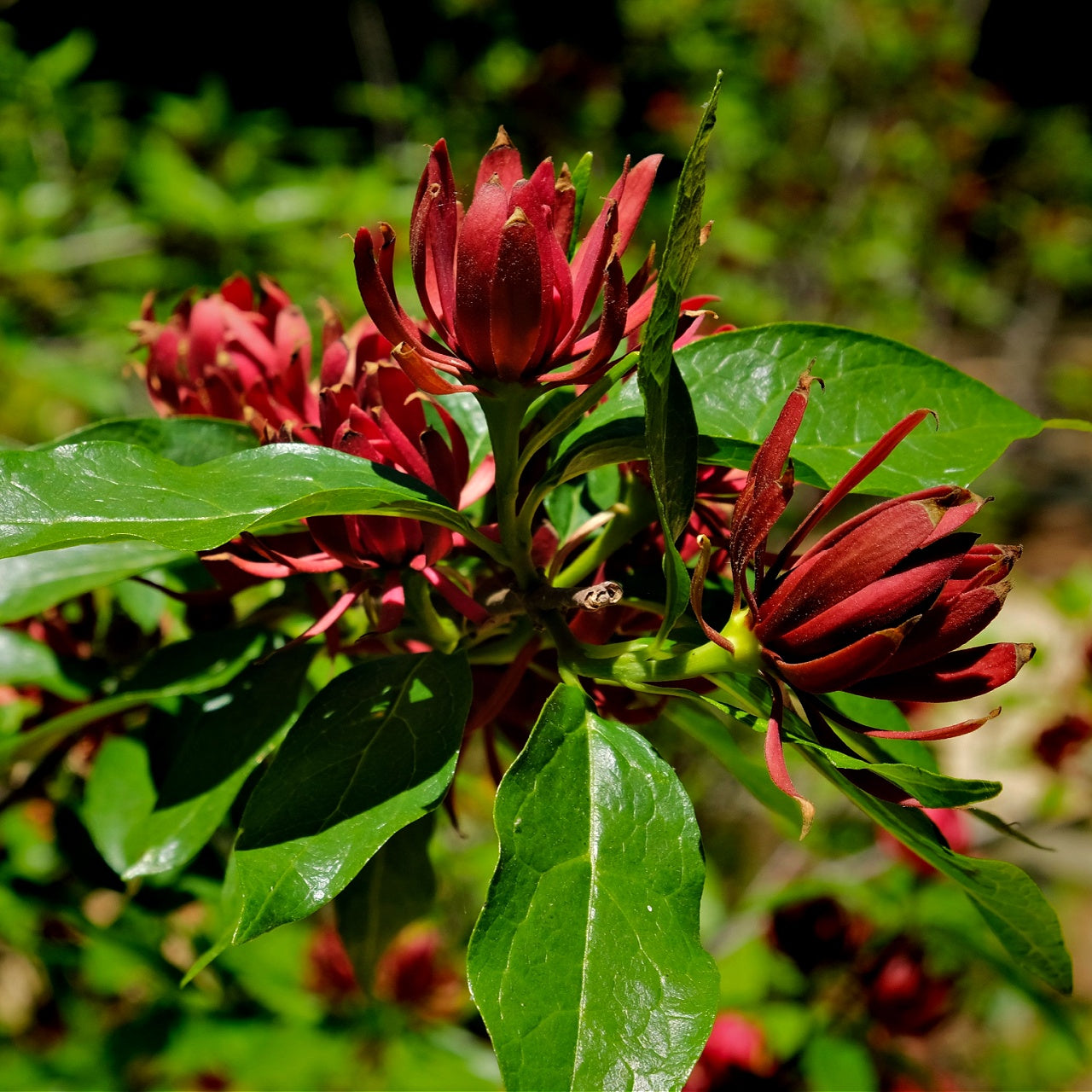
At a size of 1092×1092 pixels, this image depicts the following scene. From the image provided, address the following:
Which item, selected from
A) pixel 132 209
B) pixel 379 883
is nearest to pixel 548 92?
pixel 132 209

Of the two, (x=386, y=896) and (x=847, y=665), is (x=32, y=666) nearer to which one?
(x=386, y=896)

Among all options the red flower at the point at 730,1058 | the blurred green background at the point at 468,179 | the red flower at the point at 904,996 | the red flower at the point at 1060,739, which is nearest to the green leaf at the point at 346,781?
the blurred green background at the point at 468,179

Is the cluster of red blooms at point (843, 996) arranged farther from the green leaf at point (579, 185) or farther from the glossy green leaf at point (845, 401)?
the green leaf at point (579, 185)

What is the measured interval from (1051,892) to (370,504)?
3.12 meters

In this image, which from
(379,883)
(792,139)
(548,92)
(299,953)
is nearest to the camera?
(379,883)

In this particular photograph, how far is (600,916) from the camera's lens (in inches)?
18.1

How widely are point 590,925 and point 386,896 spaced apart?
1.20 ft

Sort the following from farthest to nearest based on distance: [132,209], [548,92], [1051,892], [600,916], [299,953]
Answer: [548,92] < [1051,892] < [132,209] < [299,953] < [600,916]

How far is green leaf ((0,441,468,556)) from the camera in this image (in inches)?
17.9

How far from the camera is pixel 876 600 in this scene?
45 centimetres

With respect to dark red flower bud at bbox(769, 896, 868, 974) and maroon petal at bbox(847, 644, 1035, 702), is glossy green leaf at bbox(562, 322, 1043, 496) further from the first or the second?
dark red flower bud at bbox(769, 896, 868, 974)

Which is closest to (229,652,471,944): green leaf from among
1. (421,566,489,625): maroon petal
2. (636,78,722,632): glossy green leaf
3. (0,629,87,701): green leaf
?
(421,566,489,625): maroon petal

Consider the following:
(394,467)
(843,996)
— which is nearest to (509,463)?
(394,467)

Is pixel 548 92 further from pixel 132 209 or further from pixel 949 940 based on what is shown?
pixel 949 940
